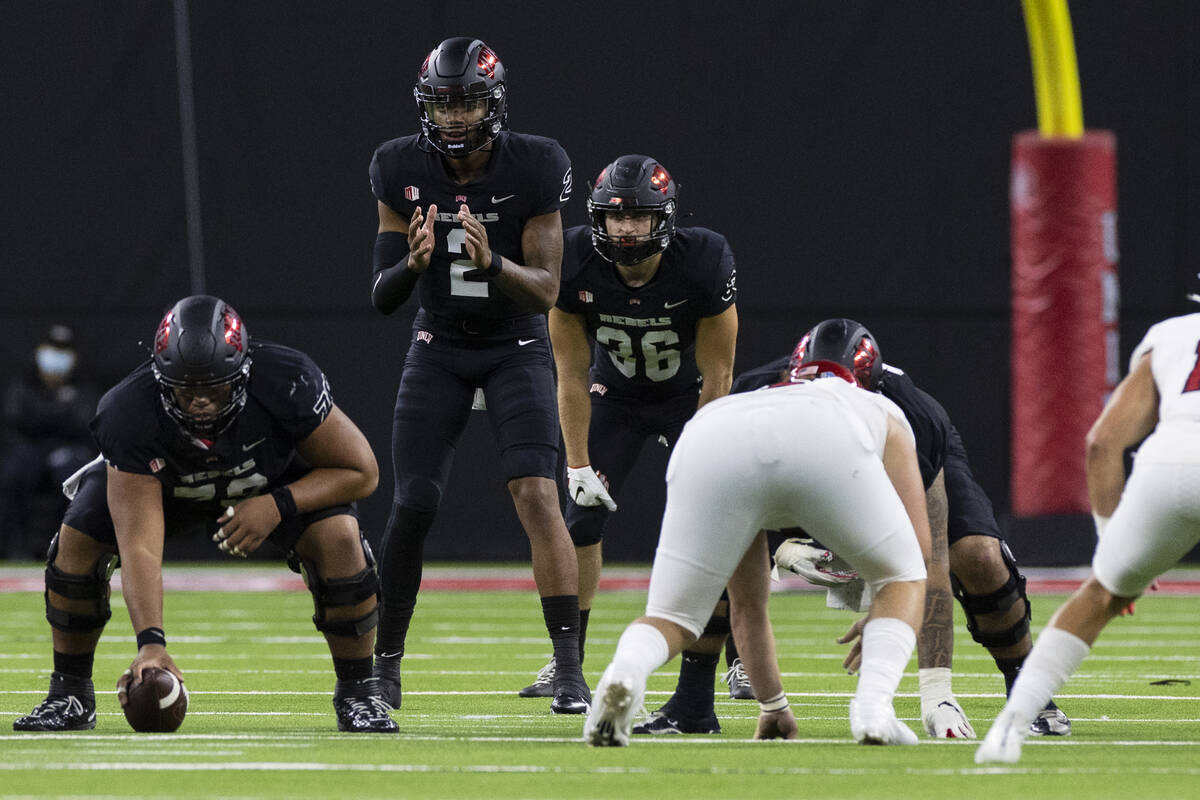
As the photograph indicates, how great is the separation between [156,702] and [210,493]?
2.06ft

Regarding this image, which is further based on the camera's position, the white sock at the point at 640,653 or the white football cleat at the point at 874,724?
the white football cleat at the point at 874,724

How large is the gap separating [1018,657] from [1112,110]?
916 cm

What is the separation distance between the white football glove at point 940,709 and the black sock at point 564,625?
1.21 metres

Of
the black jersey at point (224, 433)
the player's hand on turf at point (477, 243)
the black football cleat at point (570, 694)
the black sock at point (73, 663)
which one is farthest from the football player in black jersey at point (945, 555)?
the black sock at point (73, 663)

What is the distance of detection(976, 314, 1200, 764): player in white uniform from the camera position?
14.5 feet

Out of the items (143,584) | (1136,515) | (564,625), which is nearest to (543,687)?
(564,625)

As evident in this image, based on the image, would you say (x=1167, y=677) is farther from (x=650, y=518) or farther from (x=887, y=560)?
(x=650, y=518)

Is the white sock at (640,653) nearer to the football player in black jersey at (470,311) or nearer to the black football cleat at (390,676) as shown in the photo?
the football player in black jersey at (470,311)

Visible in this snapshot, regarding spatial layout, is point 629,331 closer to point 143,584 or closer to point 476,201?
point 476,201

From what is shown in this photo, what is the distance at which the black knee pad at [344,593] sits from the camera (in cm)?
555

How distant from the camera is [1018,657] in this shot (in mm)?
6008

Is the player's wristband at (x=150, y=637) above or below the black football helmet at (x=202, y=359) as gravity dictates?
below

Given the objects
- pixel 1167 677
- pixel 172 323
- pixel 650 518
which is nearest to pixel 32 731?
pixel 172 323

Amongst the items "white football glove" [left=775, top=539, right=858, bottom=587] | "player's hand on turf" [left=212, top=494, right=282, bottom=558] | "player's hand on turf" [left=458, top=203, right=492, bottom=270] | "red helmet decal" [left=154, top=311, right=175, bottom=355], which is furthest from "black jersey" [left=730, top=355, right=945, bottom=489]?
"red helmet decal" [left=154, top=311, right=175, bottom=355]
